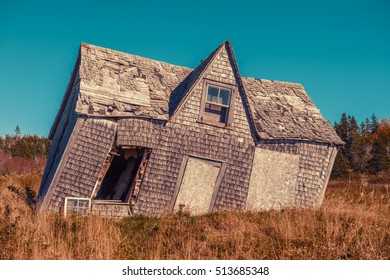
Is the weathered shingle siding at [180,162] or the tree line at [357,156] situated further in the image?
the tree line at [357,156]

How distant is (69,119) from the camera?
15.7 meters

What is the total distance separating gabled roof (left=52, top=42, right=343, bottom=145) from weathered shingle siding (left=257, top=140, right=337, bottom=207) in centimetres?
34

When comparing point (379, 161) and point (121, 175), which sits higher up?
point (379, 161)

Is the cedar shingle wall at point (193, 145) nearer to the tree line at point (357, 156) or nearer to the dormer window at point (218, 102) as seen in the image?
the dormer window at point (218, 102)


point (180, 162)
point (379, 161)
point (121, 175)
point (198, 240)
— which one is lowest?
point (198, 240)

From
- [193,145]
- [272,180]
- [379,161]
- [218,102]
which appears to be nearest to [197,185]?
[193,145]

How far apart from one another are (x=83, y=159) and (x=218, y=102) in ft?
18.2

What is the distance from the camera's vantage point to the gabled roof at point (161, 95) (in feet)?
46.8

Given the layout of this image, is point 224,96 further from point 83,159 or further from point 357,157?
point 357,157

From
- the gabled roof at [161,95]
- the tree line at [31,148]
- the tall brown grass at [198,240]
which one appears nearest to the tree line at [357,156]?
the gabled roof at [161,95]

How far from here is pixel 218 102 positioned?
607 inches

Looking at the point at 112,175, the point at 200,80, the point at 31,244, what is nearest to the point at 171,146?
the point at 200,80

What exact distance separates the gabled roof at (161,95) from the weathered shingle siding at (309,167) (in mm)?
344
